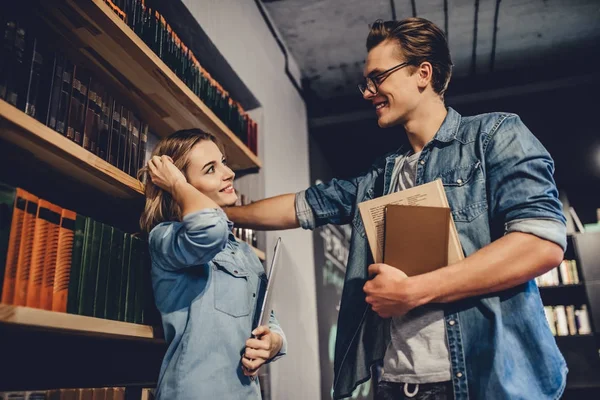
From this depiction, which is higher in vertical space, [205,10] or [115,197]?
[205,10]

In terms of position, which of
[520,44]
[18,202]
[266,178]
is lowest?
[18,202]

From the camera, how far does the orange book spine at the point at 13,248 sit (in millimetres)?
937

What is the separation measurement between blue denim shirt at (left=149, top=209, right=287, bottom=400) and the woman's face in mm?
204

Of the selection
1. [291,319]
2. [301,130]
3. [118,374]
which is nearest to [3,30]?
[118,374]

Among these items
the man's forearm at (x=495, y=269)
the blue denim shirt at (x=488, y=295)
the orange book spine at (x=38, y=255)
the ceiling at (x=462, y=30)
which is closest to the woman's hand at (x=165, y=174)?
the orange book spine at (x=38, y=255)

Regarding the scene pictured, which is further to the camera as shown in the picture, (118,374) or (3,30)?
(118,374)

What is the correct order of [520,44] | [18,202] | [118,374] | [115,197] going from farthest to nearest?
[520,44], [118,374], [115,197], [18,202]

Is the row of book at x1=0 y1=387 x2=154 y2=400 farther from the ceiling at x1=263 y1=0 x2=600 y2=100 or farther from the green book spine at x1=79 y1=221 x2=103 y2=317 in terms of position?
the ceiling at x1=263 y1=0 x2=600 y2=100

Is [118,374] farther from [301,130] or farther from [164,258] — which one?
[301,130]

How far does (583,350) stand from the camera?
162 inches

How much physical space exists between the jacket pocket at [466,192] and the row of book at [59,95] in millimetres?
943

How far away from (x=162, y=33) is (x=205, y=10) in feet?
1.66

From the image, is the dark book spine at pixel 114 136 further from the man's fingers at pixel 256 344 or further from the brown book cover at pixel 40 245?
the man's fingers at pixel 256 344

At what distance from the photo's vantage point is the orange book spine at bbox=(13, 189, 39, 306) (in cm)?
97
